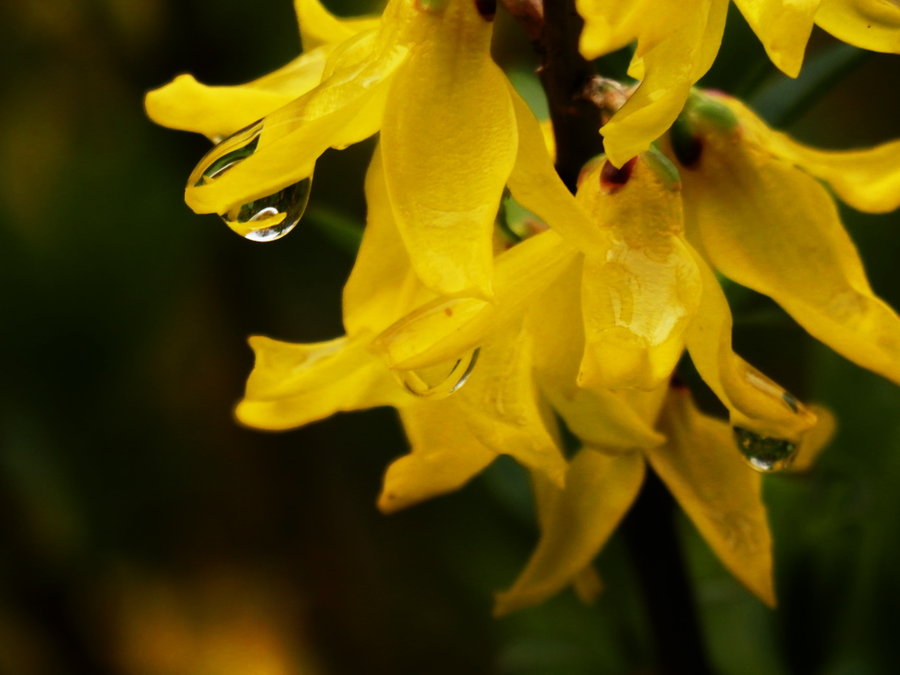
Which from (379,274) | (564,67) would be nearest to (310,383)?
(379,274)

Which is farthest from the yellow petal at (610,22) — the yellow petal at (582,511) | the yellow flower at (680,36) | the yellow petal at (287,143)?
the yellow petal at (582,511)

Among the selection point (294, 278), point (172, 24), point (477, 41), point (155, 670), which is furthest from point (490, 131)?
point (155, 670)

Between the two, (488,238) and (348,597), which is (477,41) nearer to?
(488,238)

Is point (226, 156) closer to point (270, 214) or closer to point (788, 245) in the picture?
point (270, 214)

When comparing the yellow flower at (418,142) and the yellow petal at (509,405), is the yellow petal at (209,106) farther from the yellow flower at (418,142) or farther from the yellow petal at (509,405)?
the yellow petal at (509,405)

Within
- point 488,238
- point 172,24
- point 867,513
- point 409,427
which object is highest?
point 488,238
